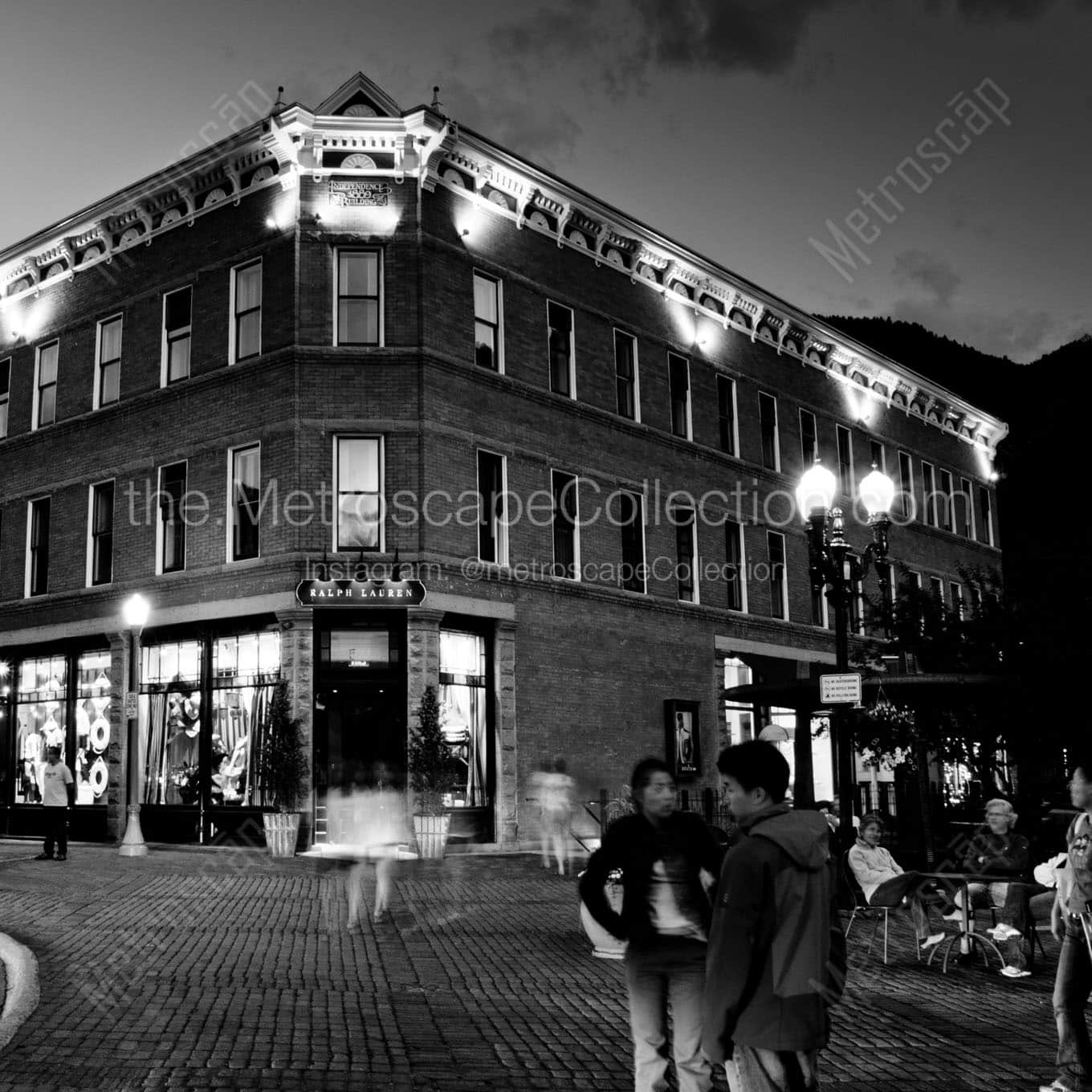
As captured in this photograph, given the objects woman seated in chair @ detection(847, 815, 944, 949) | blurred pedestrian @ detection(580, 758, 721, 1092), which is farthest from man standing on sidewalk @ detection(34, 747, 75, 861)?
blurred pedestrian @ detection(580, 758, 721, 1092)

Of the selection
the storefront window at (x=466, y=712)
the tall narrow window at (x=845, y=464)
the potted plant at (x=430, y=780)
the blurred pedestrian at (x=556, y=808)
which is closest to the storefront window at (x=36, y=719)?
the storefront window at (x=466, y=712)

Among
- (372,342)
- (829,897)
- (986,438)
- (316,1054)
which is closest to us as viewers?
(829,897)

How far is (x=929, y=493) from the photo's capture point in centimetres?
4109

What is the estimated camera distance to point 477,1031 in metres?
8.19

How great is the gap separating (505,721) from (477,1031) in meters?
15.3

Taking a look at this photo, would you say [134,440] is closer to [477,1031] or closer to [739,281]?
[739,281]

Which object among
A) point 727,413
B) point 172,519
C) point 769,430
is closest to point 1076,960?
point 172,519

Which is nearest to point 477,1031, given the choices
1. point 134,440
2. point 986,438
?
point 134,440

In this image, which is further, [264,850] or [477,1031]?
[264,850]

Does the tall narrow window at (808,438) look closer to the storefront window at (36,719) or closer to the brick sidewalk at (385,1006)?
the storefront window at (36,719)

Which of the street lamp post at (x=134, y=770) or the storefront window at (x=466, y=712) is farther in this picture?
the storefront window at (x=466, y=712)

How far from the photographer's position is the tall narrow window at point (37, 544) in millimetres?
27750

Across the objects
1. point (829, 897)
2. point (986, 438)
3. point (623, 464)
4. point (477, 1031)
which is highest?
point (986, 438)

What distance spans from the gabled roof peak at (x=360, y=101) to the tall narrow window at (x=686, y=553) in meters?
10.6
